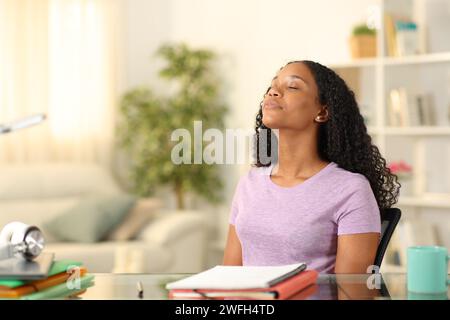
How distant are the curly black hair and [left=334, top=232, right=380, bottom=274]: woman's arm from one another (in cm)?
16

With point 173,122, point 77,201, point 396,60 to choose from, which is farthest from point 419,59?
point 77,201

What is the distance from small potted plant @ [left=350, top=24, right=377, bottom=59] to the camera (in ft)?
13.7

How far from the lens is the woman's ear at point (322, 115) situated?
1.77 meters

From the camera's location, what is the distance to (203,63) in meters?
5.07

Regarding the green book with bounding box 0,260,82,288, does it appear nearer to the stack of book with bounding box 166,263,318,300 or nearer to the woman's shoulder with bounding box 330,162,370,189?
the stack of book with bounding box 166,263,318,300

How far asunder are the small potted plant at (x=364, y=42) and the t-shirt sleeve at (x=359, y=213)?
2.56 meters

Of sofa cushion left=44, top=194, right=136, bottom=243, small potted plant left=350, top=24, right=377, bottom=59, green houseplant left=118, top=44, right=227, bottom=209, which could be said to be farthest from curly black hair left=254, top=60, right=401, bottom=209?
green houseplant left=118, top=44, right=227, bottom=209

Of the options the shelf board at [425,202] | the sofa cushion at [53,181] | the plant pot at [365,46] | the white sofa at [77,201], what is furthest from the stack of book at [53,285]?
the sofa cushion at [53,181]

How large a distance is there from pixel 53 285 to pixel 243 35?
392 centimetres

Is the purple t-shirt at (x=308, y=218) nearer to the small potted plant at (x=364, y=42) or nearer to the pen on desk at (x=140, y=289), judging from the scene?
the pen on desk at (x=140, y=289)

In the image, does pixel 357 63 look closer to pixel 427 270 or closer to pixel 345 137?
pixel 345 137

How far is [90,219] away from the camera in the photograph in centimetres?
429
